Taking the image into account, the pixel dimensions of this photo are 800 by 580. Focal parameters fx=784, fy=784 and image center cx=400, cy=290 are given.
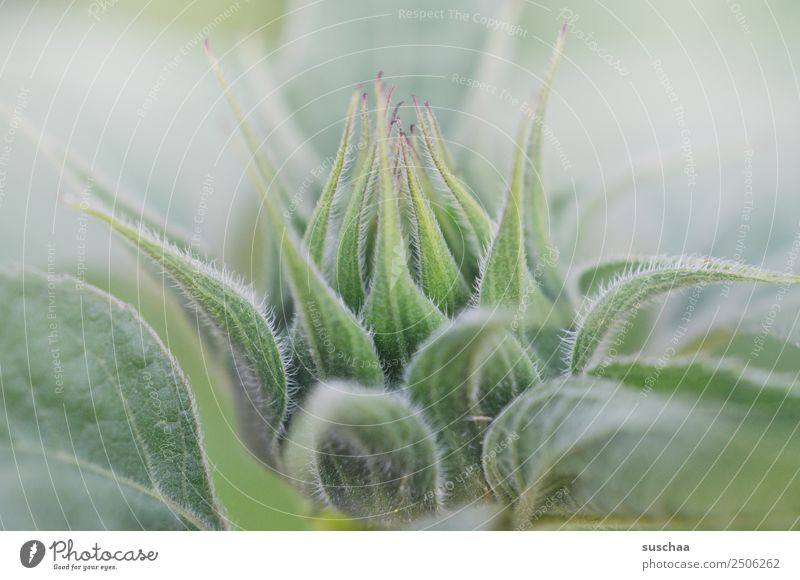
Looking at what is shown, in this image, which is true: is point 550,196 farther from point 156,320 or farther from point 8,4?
point 8,4

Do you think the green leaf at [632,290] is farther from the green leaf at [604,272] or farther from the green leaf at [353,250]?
the green leaf at [353,250]

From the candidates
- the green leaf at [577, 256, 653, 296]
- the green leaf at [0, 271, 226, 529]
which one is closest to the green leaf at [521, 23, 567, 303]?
the green leaf at [577, 256, 653, 296]

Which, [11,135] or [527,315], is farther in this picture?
[11,135]

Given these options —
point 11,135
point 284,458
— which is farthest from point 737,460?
point 11,135

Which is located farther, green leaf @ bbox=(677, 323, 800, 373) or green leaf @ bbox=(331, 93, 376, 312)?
green leaf @ bbox=(677, 323, 800, 373)

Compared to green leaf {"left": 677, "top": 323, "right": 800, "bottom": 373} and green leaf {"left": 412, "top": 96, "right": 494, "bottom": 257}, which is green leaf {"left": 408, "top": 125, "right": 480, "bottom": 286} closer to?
green leaf {"left": 412, "top": 96, "right": 494, "bottom": 257}

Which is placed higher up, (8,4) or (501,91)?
(8,4)
